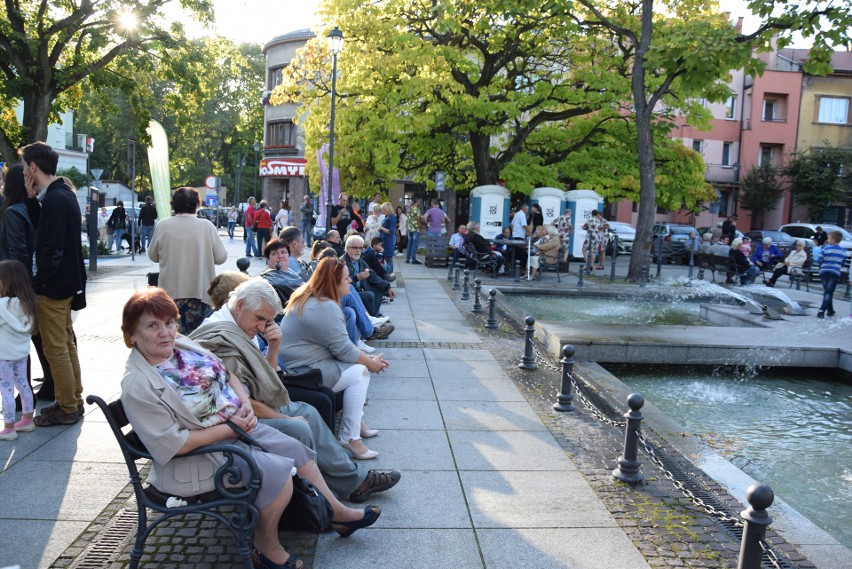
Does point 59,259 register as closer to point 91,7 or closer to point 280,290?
point 280,290

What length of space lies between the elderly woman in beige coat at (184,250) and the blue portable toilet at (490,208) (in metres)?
18.5

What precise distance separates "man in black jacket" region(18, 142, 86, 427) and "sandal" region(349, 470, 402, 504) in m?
2.73

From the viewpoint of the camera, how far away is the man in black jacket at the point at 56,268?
5.80 metres

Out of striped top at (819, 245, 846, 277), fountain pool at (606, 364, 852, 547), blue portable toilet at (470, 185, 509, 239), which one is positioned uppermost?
blue portable toilet at (470, 185, 509, 239)

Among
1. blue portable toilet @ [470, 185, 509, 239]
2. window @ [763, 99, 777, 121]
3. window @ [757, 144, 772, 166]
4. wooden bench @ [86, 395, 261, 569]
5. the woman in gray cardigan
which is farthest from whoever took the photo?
window @ [757, 144, 772, 166]

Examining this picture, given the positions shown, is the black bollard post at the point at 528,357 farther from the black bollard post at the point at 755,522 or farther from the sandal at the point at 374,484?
the black bollard post at the point at 755,522

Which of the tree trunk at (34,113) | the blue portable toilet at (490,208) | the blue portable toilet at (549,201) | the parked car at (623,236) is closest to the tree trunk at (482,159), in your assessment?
the blue portable toilet at (490,208)

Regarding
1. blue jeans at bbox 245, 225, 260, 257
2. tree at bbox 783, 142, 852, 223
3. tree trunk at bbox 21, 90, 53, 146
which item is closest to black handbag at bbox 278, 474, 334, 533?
tree trunk at bbox 21, 90, 53, 146

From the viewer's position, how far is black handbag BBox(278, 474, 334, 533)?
13.3 feet

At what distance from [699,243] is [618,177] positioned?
733cm

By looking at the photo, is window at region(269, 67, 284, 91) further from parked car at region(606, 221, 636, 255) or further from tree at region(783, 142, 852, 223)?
tree at region(783, 142, 852, 223)

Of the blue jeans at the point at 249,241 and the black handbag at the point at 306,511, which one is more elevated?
the blue jeans at the point at 249,241

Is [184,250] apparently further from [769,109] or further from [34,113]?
[769,109]

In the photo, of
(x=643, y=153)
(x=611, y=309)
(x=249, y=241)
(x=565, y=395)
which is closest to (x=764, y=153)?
(x=643, y=153)
